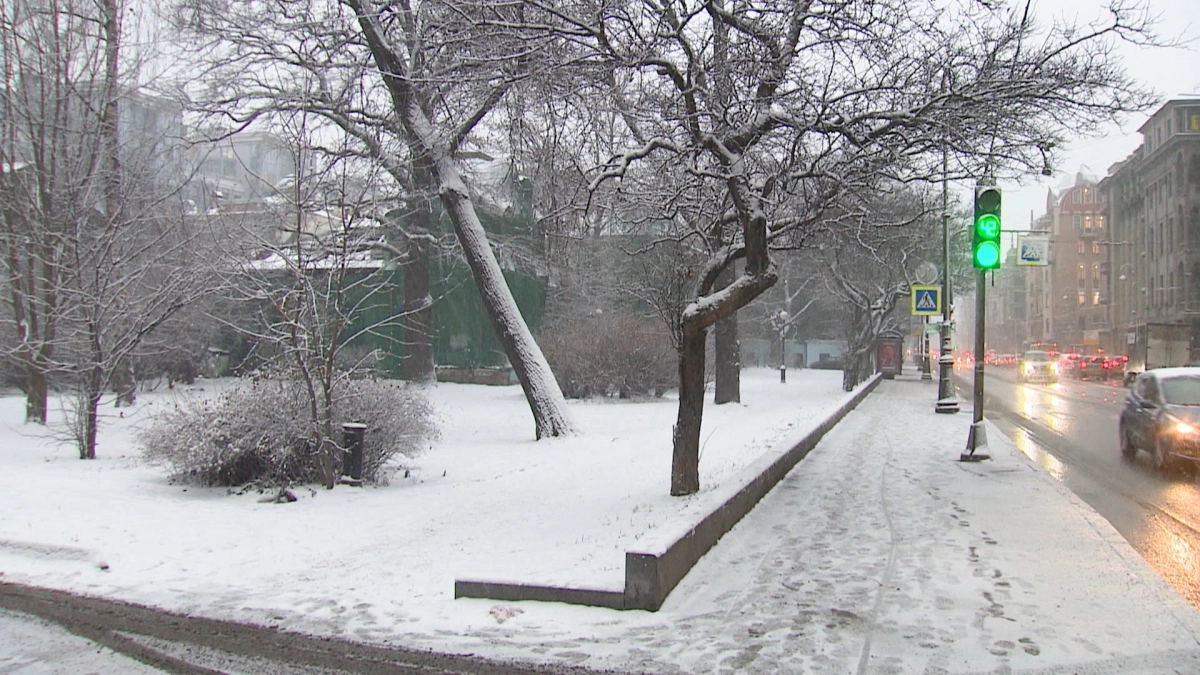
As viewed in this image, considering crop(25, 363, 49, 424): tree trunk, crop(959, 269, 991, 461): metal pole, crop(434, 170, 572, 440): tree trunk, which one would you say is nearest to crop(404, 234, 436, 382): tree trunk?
crop(434, 170, 572, 440): tree trunk

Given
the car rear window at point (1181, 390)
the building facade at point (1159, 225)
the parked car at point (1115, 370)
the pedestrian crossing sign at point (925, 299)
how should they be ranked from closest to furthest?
the car rear window at point (1181, 390), the pedestrian crossing sign at point (925, 299), the parked car at point (1115, 370), the building facade at point (1159, 225)

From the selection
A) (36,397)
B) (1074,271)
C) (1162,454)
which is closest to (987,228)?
(1162,454)

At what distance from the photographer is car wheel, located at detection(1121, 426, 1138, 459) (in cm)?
1540

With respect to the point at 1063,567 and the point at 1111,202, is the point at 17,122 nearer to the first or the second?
the point at 1063,567

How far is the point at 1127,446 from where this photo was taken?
620 inches

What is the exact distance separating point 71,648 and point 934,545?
685cm

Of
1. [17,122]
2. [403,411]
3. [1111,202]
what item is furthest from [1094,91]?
[1111,202]

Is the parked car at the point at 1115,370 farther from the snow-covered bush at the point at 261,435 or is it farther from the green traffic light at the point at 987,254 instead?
the snow-covered bush at the point at 261,435

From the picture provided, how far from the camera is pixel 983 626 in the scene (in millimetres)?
5789

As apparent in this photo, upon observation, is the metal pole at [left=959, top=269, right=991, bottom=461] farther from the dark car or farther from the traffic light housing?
the dark car

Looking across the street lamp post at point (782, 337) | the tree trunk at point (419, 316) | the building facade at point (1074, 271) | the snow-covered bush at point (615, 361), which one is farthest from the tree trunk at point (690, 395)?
the building facade at point (1074, 271)

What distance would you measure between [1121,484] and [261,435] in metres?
11.3

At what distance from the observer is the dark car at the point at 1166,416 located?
13.2m

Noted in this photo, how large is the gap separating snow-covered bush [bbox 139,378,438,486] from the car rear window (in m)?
11.7
